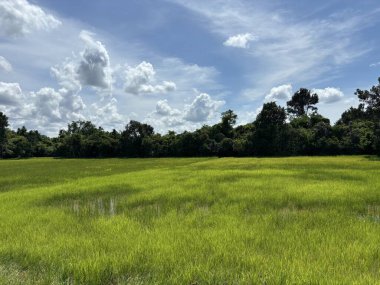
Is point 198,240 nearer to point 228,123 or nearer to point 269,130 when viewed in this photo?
point 269,130

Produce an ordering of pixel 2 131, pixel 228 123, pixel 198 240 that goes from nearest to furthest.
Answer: pixel 198 240
pixel 228 123
pixel 2 131

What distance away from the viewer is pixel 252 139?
51438 mm

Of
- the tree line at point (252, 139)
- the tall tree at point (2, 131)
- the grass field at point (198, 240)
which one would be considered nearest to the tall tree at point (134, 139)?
the tree line at point (252, 139)

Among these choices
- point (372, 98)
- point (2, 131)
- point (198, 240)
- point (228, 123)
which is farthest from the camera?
point (2, 131)

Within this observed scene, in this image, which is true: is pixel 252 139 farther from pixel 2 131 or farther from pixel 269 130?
pixel 2 131

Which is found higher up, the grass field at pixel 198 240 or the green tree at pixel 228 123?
the green tree at pixel 228 123

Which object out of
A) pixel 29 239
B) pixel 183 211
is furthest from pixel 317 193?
pixel 29 239

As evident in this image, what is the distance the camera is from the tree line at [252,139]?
148 feet

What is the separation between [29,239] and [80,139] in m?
68.1

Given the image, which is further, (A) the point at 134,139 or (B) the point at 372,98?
(A) the point at 134,139

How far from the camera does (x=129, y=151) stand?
2616 inches

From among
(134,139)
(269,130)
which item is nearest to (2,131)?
(134,139)

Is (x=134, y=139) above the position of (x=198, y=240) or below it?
above

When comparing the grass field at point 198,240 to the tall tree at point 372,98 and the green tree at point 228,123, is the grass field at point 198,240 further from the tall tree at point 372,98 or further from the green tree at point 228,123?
the green tree at point 228,123
